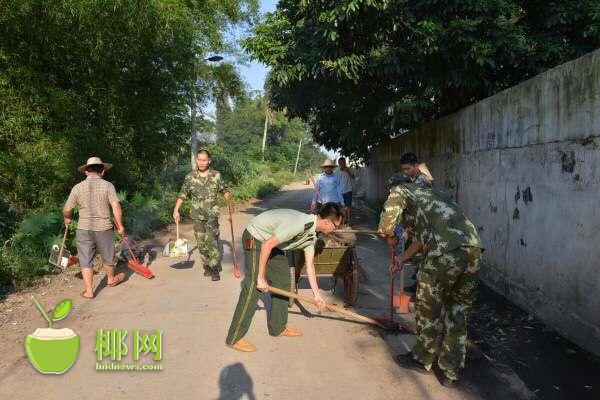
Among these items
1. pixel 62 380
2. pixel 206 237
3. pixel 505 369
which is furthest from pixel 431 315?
pixel 206 237

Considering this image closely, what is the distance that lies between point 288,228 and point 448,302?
140 cm

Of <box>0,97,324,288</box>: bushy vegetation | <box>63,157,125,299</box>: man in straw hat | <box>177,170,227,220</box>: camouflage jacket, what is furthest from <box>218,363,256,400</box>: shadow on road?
<box>0,97,324,288</box>: bushy vegetation

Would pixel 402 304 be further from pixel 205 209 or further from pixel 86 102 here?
pixel 86 102

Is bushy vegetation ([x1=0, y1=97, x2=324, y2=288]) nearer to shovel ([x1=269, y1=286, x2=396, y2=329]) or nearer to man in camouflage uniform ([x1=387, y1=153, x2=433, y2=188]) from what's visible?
shovel ([x1=269, y1=286, x2=396, y2=329])

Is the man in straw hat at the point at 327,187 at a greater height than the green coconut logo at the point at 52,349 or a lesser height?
greater

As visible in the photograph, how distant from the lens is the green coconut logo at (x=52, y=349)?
392 centimetres

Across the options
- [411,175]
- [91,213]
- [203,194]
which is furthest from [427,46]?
[91,213]

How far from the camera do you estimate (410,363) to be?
390 cm

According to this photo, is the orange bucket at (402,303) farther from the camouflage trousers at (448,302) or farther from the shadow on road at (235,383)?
the shadow on road at (235,383)

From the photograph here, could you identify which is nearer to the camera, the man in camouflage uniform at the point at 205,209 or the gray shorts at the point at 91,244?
the gray shorts at the point at 91,244

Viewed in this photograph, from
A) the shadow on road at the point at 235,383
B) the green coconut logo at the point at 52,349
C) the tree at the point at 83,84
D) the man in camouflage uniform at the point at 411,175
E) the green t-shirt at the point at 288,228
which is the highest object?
the tree at the point at 83,84

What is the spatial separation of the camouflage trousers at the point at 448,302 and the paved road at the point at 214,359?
25cm

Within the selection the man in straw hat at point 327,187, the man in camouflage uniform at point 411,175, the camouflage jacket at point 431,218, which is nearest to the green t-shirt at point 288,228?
the camouflage jacket at point 431,218

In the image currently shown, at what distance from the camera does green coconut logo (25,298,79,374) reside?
3916mm
